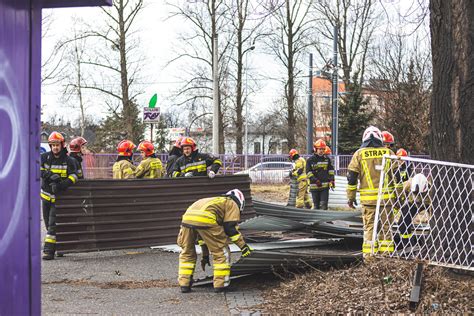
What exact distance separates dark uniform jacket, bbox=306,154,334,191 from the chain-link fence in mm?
9030

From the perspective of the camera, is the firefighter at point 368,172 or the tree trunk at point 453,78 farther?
the firefighter at point 368,172

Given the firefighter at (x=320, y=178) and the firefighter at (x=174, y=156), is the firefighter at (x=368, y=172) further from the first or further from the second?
the firefighter at (x=320, y=178)

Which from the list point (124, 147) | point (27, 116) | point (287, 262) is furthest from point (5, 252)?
point (124, 147)

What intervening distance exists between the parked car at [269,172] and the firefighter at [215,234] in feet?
82.8

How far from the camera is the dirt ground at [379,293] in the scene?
4.94 meters

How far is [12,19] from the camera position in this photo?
Result: 10.5ft

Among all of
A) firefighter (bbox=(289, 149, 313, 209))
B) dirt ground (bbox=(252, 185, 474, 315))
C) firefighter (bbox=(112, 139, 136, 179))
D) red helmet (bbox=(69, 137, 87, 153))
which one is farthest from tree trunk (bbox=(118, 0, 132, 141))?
dirt ground (bbox=(252, 185, 474, 315))

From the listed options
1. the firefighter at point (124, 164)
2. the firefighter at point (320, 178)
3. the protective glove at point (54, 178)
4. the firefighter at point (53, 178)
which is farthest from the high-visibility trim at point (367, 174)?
the firefighter at point (320, 178)

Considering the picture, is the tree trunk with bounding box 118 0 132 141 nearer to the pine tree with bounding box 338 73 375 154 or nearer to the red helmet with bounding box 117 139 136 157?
the pine tree with bounding box 338 73 375 154

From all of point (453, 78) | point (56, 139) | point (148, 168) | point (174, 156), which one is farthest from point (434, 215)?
point (174, 156)

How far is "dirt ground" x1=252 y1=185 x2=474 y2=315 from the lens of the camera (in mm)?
4941

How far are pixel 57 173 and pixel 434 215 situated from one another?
5.94 metres

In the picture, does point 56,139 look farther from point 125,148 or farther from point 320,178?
point 320,178

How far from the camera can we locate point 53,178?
9422 millimetres
